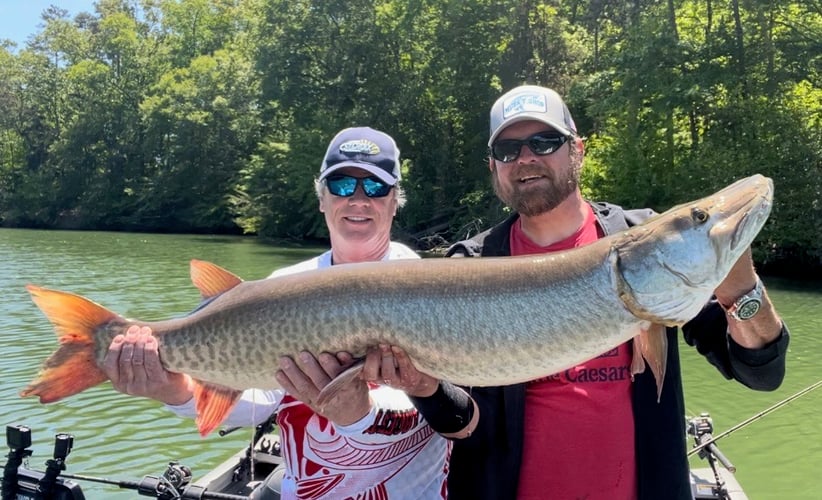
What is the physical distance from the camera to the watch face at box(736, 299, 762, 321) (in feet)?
7.39

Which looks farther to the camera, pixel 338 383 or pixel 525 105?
pixel 525 105

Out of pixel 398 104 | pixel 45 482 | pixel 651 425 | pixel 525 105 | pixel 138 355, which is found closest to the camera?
pixel 651 425

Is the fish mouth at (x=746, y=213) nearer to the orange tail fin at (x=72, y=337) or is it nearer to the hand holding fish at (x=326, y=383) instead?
the hand holding fish at (x=326, y=383)

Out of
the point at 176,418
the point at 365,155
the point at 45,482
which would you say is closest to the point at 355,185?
the point at 365,155

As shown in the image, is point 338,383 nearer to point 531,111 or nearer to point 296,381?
point 296,381

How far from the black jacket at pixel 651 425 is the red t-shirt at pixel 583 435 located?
0.13ft

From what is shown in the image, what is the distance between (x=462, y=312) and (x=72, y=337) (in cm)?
155

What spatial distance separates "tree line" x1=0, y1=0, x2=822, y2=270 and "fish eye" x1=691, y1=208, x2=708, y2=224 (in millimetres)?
21866

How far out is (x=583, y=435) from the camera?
2336 millimetres

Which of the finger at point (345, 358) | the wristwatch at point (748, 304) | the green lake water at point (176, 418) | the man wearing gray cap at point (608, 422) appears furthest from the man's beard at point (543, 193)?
the green lake water at point (176, 418)

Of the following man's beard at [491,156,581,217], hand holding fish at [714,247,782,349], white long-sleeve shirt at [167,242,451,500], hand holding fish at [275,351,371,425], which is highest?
man's beard at [491,156,581,217]

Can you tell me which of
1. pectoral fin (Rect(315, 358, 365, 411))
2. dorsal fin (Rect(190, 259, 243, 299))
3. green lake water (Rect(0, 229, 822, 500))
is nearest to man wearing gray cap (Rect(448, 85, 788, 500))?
pectoral fin (Rect(315, 358, 365, 411))

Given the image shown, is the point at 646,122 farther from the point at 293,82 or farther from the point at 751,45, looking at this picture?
the point at 293,82

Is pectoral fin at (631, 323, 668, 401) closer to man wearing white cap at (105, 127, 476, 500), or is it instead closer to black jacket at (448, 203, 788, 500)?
black jacket at (448, 203, 788, 500)
